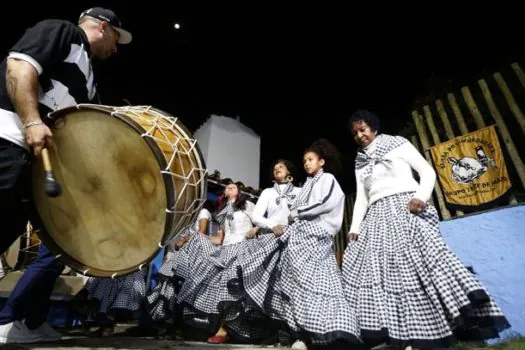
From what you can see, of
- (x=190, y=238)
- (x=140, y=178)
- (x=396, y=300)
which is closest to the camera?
(x=140, y=178)

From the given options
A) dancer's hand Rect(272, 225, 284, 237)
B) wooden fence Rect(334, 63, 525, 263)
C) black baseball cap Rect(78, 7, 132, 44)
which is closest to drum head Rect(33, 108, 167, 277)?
black baseball cap Rect(78, 7, 132, 44)

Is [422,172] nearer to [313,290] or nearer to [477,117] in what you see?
[313,290]

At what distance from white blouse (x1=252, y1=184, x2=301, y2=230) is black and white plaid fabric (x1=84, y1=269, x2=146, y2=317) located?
62.3 inches

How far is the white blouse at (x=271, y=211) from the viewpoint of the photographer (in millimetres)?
3326

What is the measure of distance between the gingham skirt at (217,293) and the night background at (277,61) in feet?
9.31

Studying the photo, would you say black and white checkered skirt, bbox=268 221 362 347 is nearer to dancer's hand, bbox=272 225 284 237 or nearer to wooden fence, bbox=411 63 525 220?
dancer's hand, bbox=272 225 284 237

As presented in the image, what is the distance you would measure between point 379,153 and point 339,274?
97 cm

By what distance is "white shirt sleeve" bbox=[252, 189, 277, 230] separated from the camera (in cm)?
329

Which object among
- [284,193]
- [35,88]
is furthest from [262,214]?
[35,88]

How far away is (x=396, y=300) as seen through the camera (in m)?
2.06

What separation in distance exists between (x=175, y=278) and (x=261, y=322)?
113 centimetres

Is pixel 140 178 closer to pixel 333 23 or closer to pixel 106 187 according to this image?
pixel 106 187

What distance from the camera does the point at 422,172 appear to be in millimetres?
2377

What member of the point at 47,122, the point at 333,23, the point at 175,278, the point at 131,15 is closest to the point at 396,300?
the point at 47,122
